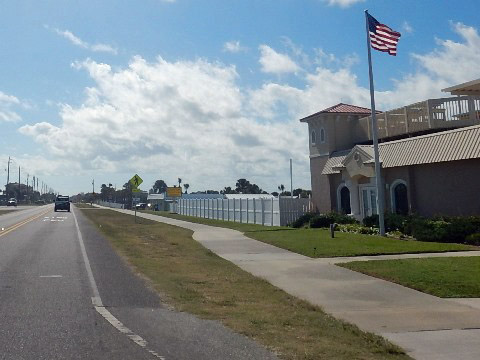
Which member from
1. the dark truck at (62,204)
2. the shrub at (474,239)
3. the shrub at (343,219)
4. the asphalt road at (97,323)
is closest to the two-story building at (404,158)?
the shrub at (343,219)

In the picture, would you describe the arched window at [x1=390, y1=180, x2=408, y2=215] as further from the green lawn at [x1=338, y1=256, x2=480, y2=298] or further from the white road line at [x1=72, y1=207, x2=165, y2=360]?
the white road line at [x1=72, y1=207, x2=165, y2=360]

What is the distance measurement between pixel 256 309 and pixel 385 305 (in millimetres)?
2494

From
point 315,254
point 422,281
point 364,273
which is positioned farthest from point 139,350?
point 315,254

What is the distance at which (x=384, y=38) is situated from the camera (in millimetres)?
23812

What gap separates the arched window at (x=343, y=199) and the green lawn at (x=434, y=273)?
1742cm

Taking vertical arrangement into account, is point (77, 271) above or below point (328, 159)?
below

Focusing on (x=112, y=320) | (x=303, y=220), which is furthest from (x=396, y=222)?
(x=112, y=320)

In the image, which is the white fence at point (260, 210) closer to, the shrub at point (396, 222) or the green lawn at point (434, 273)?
the shrub at point (396, 222)

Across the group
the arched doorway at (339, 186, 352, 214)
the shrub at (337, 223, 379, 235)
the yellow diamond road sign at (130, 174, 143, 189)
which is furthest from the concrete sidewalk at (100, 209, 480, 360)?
the yellow diamond road sign at (130, 174, 143, 189)

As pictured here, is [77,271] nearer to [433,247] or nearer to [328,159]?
[433,247]

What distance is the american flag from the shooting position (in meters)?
23.8

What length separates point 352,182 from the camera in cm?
3244

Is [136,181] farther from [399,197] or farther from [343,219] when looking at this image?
[399,197]

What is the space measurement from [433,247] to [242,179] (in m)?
163
